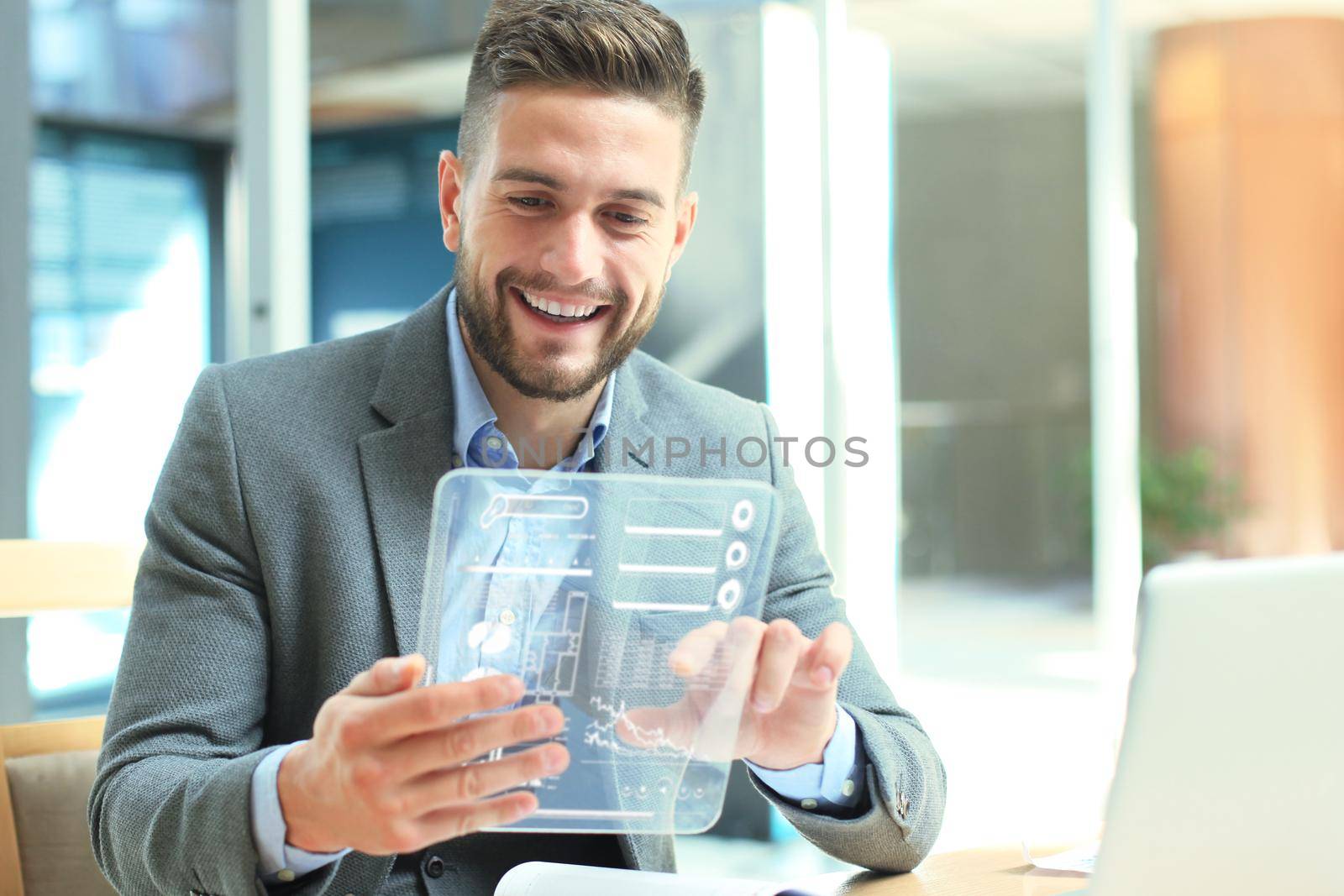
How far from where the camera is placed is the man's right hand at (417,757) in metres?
0.84

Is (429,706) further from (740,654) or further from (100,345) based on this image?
(100,345)

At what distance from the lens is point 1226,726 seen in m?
0.86

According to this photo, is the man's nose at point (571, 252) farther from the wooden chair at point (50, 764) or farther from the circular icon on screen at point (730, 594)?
the wooden chair at point (50, 764)

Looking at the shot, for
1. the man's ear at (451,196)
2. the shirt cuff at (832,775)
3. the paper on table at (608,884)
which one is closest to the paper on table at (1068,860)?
the shirt cuff at (832,775)

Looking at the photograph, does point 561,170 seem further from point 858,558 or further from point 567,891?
point 858,558

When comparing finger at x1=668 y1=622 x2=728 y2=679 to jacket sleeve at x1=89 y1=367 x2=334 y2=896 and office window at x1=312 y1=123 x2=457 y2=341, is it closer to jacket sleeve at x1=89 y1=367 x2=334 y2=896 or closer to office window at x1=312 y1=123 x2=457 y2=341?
jacket sleeve at x1=89 y1=367 x2=334 y2=896

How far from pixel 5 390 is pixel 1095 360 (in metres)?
3.80

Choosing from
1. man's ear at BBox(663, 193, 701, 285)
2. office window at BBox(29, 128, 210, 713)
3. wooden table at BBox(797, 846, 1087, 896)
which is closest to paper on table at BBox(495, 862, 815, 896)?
wooden table at BBox(797, 846, 1087, 896)

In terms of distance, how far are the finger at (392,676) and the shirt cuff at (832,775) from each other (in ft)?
1.60

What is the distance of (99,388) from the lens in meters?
4.30

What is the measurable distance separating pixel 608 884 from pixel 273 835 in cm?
28

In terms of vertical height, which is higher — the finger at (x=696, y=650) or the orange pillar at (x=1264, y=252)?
the orange pillar at (x=1264, y=252)

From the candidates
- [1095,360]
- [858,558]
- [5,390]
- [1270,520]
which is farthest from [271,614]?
[1270,520]

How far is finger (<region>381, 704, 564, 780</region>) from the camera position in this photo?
843mm
